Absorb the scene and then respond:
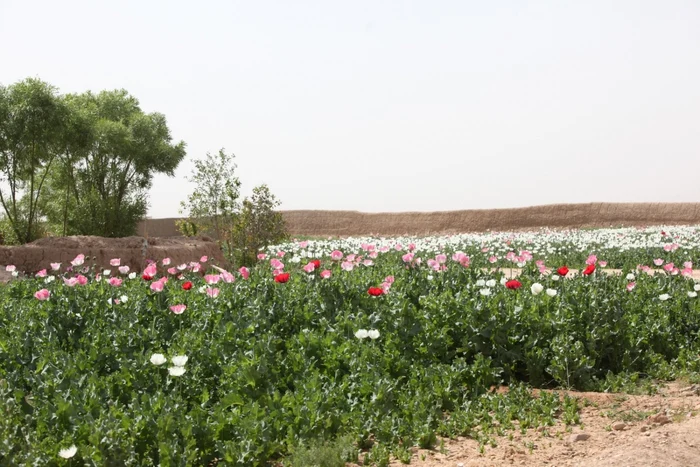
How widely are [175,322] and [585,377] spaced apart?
4.37 meters

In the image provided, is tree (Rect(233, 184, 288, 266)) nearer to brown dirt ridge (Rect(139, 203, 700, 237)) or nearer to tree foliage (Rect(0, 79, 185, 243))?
tree foliage (Rect(0, 79, 185, 243))

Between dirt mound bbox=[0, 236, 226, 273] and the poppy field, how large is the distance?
334 inches

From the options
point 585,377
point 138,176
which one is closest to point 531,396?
point 585,377

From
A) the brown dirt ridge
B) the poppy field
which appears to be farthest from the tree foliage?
the poppy field

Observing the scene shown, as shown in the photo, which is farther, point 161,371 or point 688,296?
point 688,296

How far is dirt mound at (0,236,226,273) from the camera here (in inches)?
701

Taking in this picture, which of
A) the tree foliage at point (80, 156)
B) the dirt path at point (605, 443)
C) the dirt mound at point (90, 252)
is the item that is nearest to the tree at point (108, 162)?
the tree foliage at point (80, 156)

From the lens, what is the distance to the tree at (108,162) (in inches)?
1195

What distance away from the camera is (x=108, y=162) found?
3394cm

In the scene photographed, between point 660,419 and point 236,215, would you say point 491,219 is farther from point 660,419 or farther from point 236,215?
point 660,419

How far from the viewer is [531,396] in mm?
6156

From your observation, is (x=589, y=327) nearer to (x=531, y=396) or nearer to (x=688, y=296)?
(x=531, y=396)

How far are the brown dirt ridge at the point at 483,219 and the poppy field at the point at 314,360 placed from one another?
35525mm

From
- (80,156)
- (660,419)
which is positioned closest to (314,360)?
(660,419)
